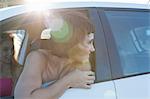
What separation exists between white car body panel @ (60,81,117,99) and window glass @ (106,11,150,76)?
0.64 feet

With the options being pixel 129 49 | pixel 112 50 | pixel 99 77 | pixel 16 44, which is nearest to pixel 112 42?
pixel 112 50

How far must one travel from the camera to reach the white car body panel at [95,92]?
2.44 m

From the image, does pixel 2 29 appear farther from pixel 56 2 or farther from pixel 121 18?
pixel 121 18

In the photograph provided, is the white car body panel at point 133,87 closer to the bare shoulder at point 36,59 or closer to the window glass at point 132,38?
the window glass at point 132,38

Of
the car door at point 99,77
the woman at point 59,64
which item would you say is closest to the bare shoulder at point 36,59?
the woman at point 59,64

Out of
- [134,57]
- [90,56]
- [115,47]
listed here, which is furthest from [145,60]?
[90,56]

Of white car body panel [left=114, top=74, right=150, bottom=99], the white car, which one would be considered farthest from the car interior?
white car body panel [left=114, top=74, right=150, bottom=99]

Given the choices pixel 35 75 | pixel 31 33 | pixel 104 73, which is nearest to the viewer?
pixel 35 75

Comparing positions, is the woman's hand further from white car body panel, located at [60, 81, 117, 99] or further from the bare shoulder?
the bare shoulder

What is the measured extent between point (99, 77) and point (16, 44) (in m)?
0.68

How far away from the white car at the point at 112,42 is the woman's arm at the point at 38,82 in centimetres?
5

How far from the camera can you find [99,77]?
255 cm

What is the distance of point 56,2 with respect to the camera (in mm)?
2594

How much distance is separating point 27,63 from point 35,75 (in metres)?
0.11
